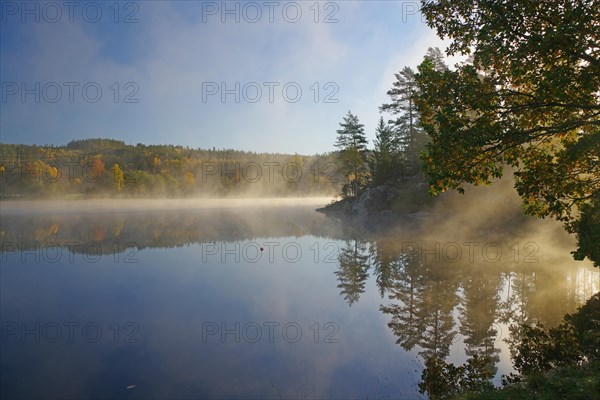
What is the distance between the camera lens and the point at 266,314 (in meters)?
13.3

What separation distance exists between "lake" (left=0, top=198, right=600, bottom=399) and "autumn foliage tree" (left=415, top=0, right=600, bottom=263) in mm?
4557

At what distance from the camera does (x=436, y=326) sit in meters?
11.5

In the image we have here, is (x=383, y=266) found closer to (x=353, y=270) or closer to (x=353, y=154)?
(x=353, y=270)

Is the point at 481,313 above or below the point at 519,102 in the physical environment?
below

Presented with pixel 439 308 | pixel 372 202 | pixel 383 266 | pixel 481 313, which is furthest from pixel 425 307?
pixel 372 202

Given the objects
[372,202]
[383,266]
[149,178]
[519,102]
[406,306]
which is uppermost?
[149,178]

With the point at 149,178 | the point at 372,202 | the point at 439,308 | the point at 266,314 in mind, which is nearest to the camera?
the point at 439,308

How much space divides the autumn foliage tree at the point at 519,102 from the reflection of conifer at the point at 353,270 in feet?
25.1

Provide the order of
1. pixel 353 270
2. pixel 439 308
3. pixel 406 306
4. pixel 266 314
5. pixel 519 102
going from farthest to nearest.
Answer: pixel 353 270 < pixel 406 306 < pixel 266 314 < pixel 439 308 < pixel 519 102

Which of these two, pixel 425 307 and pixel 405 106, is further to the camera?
pixel 405 106

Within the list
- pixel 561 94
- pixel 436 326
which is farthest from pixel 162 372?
pixel 561 94

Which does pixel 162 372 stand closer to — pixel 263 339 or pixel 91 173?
pixel 263 339

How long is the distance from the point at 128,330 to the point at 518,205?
3244 centimetres

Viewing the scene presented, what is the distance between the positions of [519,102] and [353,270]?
1244cm
